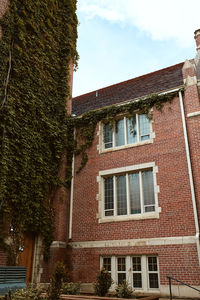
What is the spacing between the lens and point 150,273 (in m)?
9.95

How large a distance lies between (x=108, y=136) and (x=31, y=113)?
144 inches

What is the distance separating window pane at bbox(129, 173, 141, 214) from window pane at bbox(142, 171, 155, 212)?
0.29 meters

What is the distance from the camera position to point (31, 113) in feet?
38.5

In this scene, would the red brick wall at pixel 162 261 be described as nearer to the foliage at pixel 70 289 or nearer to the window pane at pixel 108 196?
the foliage at pixel 70 289

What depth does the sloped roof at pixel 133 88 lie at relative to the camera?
13.8 meters

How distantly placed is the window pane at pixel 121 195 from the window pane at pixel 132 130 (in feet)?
5.39

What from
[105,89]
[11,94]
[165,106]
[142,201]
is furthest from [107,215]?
[105,89]

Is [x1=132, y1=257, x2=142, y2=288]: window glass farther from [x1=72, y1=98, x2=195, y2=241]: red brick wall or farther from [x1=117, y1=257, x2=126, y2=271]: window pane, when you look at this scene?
[x1=72, y1=98, x2=195, y2=241]: red brick wall

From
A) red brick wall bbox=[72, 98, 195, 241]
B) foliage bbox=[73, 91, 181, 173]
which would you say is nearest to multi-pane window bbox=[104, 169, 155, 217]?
red brick wall bbox=[72, 98, 195, 241]

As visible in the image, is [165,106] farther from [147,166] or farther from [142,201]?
[142,201]

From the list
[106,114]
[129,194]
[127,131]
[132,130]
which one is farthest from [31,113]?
[129,194]

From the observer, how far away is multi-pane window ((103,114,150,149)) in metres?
12.3

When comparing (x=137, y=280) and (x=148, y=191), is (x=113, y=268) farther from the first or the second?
(x=148, y=191)

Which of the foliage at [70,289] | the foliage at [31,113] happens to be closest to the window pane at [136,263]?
the foliage at [70,289]
